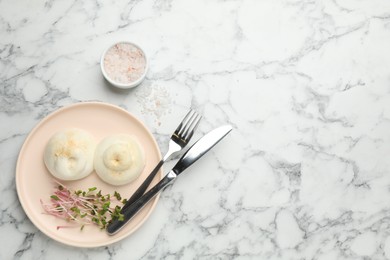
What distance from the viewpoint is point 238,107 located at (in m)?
1.49

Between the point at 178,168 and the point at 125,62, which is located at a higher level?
the point at 125,62

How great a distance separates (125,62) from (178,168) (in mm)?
295

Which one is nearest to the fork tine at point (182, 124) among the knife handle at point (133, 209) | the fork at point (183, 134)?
the fork at point (183, 134)

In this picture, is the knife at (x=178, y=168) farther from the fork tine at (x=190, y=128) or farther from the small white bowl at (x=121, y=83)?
the small white bowl at (x=121, y=83)

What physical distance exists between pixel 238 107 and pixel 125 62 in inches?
12.4

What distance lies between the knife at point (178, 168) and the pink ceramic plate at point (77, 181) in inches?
0.9

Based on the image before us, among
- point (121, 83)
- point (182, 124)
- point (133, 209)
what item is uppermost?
point (121, 83)

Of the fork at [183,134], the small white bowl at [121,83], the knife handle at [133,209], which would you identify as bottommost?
the knife handle at [133,209]

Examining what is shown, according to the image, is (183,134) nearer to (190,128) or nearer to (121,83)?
(190,128)

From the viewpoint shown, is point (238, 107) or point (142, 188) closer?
point (142, 188)

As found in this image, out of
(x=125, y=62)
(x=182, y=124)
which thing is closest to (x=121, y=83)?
(x=125, y=62)

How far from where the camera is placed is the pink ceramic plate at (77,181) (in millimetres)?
1366

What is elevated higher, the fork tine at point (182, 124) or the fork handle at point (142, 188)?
the fork tine at point (182, 124)

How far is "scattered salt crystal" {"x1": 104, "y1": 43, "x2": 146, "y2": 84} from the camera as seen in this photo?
1.41 metres
